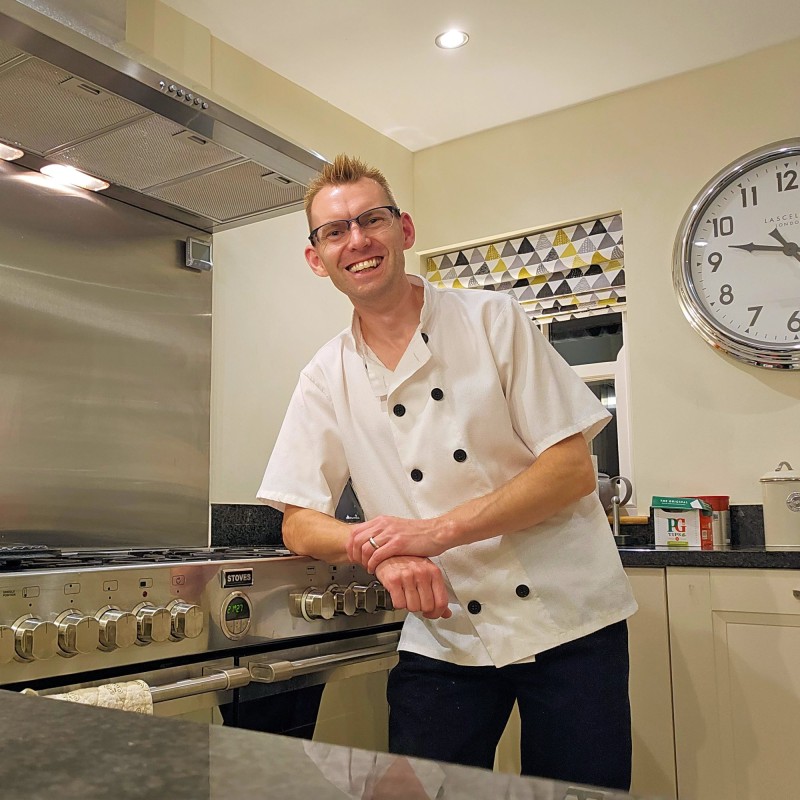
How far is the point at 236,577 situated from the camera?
1503 millimetres

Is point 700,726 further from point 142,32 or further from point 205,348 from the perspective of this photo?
point 142,32

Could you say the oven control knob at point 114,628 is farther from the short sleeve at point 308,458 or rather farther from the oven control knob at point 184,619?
the short sleeve at point 308,458

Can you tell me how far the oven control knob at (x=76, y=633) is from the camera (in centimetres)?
120

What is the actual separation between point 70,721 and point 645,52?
2.96 metres

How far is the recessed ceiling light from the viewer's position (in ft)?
8.78

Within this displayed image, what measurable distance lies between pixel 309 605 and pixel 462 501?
1.23ft

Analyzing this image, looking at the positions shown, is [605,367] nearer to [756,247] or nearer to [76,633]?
[756,247]

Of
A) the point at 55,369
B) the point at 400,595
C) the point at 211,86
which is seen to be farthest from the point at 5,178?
the point at 400,595

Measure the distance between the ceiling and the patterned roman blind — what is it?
47 cm

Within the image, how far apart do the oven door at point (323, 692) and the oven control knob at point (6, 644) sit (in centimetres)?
41

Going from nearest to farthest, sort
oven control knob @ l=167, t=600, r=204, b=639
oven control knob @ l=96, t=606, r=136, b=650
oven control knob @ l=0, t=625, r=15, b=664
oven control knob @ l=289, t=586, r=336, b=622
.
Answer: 1. oven control knob @ l=0, t=625, r=15, b=664
2. oven control knob @ l=96, t=606, r=136, b=650
3. oven control knob @ l=167, t=600, r=204, b=639
4. oven control knob @ l=289, t=586, r=336, b=622

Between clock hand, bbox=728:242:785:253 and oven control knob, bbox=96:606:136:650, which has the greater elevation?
clock hand, bbox=728:242:785:253

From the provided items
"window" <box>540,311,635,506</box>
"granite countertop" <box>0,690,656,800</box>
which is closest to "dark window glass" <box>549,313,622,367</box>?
"window" <box>540,311,635,506</box>

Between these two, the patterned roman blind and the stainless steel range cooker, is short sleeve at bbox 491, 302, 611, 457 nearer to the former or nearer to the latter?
the stainless steel range cooker
